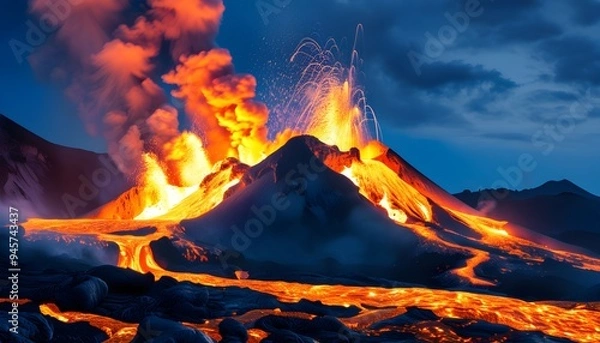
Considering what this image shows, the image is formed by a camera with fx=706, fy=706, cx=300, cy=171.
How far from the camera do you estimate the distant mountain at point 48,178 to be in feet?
302

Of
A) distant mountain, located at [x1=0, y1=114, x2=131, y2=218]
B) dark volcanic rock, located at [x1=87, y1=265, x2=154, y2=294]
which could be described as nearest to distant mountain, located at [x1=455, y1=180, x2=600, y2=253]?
distant mountain, located at [x1=0, y1=114, x2=131, y2=218]

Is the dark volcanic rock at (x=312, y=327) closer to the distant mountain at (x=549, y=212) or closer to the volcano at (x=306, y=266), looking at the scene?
the volcano at (x=306, y=266)

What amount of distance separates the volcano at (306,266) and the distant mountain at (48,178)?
13.5 meters

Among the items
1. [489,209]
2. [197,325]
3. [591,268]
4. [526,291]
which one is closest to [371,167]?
[591,268]

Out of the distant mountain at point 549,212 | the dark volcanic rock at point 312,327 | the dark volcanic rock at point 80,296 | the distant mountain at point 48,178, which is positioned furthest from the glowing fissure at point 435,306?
the distant mountain at point 549,212

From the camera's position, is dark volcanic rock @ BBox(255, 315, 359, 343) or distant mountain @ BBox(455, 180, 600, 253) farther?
distant mountain @ BBox(455, 180, 600, 253)

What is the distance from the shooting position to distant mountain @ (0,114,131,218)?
92062 millimetres

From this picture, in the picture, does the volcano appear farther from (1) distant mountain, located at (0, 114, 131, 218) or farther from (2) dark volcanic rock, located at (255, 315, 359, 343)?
(1) distant mountain, located at (0, 114, 131, 218)

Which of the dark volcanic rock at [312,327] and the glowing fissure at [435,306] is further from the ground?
the glowing fissure at [435,306]

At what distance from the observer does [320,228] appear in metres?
59.1

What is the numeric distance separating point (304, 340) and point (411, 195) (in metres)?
50.6

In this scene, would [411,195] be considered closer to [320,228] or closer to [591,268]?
[320,228]

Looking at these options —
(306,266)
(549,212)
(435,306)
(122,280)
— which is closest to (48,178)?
(306,266)

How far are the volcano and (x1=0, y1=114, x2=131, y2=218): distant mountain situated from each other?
1355cm
